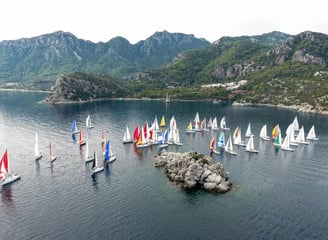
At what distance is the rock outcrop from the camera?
9194 centimetres

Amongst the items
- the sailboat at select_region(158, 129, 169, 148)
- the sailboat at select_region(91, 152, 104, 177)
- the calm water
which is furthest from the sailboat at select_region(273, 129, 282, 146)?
the sailboat at select_region(91, 152, 104, 177)

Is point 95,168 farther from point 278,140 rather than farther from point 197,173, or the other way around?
point 278,140

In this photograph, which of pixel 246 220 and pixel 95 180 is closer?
pixel 246 220

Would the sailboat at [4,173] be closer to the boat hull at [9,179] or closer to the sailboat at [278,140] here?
the boat hull at [9,179]

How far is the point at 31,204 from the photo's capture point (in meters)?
82.1

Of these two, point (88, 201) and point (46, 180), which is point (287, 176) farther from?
point (46, 180)

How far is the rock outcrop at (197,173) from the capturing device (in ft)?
302

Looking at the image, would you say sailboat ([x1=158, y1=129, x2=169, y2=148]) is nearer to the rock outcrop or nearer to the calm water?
the calm water

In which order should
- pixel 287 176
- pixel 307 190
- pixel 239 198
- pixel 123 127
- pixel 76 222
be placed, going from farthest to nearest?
1. pixel 123 127
2. pixel 287 176
3. pixel 307 190
4. pixel 239 198
5. pixel 76 222

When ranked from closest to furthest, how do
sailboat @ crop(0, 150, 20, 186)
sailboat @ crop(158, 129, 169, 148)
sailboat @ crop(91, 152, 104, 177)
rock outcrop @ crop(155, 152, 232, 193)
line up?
rock outcrop @ crop(155, 152, 232, 193)
sailboat @ crop(0, 150, 20, 186)
sailboat @ crop(91, 152, 104, 177)
sailboat @ crop(158, 129, 169, 148)

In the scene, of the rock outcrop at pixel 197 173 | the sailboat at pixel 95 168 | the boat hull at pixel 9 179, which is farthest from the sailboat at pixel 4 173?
the rock outcrop at pixel 197 173

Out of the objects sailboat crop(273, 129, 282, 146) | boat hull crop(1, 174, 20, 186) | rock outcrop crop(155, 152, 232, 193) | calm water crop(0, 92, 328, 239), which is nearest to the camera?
calm water crop(0, 92, 328, 239)

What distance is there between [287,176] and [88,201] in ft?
228

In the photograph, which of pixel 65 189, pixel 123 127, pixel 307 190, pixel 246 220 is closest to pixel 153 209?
pixel 246 220
